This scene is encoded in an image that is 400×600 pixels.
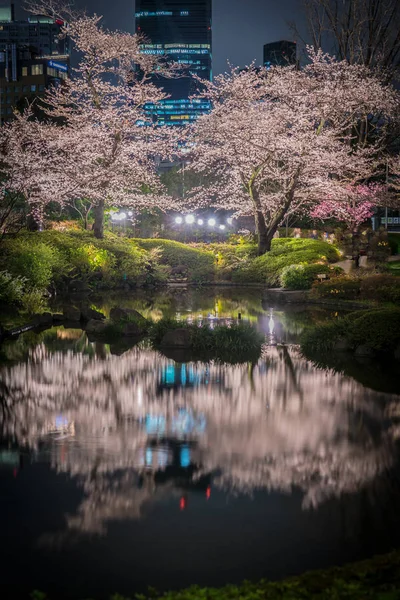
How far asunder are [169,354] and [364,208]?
102 feet

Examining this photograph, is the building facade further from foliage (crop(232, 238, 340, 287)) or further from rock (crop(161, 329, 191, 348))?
rock (crop(161, 329, 191, 348))

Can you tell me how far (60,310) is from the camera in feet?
75.9

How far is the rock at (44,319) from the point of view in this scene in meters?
18.8

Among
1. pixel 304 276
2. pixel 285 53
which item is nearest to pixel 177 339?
pixel 304 276

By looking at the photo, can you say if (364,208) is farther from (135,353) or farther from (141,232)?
(135,353)

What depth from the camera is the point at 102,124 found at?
118 ft

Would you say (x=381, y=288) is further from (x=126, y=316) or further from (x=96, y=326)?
(x=96, y=326)


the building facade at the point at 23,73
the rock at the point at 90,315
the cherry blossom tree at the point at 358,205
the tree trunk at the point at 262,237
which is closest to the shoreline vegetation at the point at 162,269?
the tree trunk at the point at 262,237

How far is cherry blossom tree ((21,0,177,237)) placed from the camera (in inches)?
1372

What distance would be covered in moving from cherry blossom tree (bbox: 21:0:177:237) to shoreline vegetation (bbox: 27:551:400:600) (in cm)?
3183

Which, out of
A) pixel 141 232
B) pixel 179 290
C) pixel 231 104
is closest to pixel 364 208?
pixel 231 104

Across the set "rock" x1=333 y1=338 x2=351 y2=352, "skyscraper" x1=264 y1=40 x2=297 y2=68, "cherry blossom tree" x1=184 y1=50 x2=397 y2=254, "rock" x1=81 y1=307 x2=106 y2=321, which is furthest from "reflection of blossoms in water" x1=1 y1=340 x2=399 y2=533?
"skyscraper" x1=264 y1=40 x2=297 y2=68

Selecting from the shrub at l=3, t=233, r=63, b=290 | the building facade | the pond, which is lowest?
the pond

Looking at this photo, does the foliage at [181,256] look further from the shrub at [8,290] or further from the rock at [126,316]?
the shrub at [8,290]
